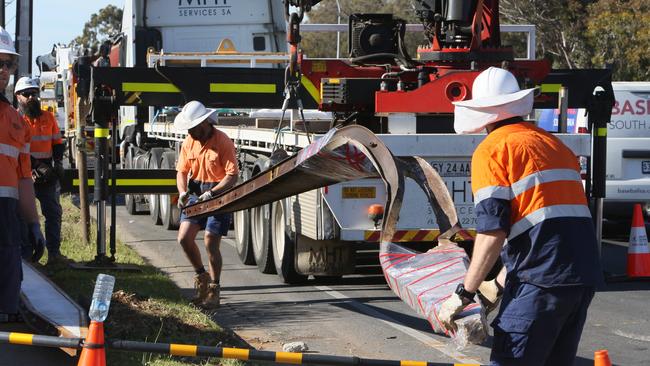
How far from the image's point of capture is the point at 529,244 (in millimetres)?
5059

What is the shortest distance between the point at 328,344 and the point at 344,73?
152 inches

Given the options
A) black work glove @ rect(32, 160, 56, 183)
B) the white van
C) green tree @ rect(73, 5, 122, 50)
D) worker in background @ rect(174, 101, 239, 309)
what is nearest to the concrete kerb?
worker in background @ rect(174, 101, 239, 309)

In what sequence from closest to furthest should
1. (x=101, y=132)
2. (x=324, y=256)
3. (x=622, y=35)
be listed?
(x=324, y=256), (x=101, y=132), (x=622, y=35)

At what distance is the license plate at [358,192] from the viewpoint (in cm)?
1060

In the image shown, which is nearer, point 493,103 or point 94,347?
point 493,103

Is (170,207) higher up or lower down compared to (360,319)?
higher up

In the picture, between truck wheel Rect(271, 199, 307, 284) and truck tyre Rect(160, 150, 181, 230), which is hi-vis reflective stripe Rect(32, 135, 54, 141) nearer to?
truck wheel Rect(271, 199, 307, 284)

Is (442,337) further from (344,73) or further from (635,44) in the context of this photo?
(635,44)

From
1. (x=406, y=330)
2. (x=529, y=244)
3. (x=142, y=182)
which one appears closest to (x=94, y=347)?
(x=529, y=244)

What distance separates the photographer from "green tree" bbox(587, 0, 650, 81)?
37.4 meters

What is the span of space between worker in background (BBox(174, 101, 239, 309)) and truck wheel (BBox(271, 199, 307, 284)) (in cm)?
127

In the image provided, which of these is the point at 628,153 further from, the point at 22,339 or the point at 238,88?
the point at 22,339

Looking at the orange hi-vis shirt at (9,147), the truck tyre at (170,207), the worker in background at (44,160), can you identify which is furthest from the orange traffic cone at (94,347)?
the truck tyre at (170,207)

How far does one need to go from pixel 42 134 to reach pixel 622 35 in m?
28.4
